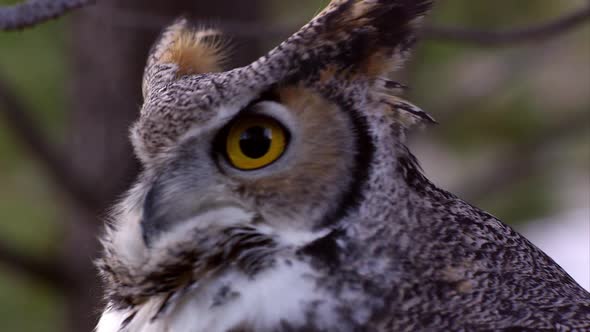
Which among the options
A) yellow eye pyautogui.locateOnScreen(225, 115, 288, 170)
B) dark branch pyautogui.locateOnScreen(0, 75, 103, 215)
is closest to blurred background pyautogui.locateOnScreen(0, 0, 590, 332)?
dark branch pyautogui.locateOnScreen(0, 75, 103, 215)

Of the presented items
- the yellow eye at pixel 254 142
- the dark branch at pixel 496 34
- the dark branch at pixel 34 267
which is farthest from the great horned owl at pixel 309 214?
the dark branch at pixel 34 267

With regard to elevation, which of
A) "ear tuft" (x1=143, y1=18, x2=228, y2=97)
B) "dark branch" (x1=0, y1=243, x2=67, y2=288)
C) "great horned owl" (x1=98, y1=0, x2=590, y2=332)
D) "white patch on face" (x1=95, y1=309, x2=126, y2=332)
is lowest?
"dark branch" (x1=0, y1=243, x2=67, y2=288)

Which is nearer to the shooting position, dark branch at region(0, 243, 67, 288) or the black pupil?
the black pupil

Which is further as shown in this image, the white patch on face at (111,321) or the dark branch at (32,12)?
the white patch on face at (111,321)

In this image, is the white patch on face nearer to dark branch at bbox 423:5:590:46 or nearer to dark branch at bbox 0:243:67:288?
dark branch at bbox 423:5:590:46

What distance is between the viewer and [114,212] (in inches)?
72.3

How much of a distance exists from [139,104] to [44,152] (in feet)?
2.75

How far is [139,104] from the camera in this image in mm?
2852

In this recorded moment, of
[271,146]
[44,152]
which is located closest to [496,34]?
[271,146]

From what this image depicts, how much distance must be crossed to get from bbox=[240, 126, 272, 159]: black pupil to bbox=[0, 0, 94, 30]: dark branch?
36cm

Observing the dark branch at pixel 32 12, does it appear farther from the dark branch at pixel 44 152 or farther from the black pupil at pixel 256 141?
the dark branch at pixel 44 152

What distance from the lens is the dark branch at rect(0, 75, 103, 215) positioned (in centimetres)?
343

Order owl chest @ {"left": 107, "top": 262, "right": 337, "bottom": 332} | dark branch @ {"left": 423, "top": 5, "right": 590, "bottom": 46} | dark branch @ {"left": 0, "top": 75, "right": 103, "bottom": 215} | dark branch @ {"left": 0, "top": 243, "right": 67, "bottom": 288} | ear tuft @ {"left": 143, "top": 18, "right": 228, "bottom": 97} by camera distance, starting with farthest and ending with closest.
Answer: dark branch @ {"left": 0, "top": 243, "right": 67, "bottom": 288} < dark branch @ {"left": 0, "top": 75, "right": 103, "bottom": 215} < dark branch @ {"left": 423, "top": 5, "right": 590, "bottom": 46} < ear tuft @ {"left": 143, "top": 18, "right": 228, "bottom": 97} < owl chest @ {"left": 107, "top": 262, "right": 337, "bottom": 332}

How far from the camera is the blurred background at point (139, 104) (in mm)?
3625
